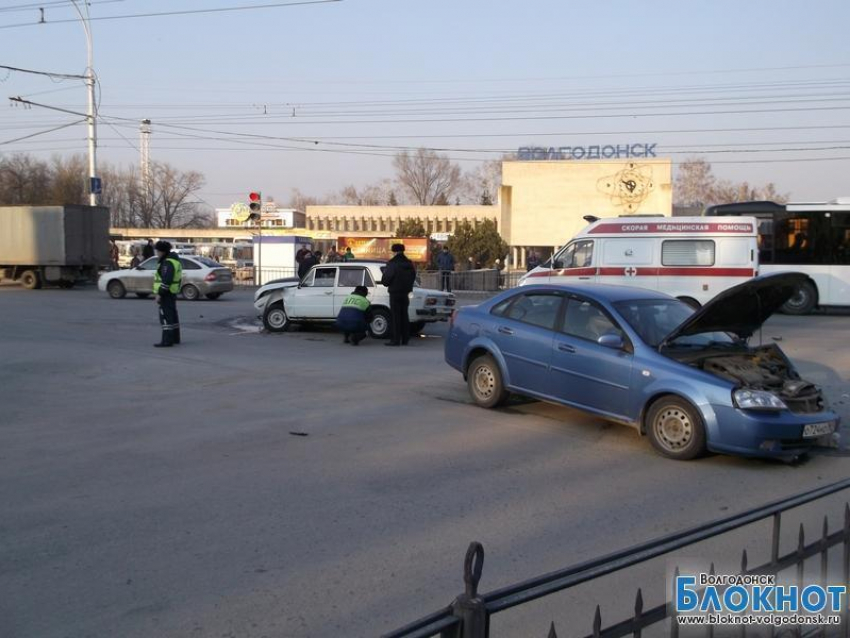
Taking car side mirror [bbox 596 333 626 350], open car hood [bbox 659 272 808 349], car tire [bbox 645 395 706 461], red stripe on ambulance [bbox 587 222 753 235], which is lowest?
car tire [bbox 645 395 706 461]

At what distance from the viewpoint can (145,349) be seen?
50.1 ft

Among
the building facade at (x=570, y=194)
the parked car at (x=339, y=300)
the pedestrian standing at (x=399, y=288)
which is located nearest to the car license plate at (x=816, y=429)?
the pedestrian standing at (x=399, y=288)

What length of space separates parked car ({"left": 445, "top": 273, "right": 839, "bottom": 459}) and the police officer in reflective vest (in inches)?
284

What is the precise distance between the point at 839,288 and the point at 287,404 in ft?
69.3

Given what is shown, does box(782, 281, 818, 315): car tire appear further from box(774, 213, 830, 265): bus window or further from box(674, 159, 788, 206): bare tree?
box(674, 159, 788, 206): bare tree

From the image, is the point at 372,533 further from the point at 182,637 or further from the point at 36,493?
the point at 36,493

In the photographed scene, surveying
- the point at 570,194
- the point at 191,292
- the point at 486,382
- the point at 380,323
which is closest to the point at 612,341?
the point at 486,382

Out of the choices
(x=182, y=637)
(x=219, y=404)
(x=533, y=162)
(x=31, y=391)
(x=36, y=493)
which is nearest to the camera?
(x=182, y=637)

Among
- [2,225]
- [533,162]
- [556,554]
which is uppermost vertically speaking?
[533,162]

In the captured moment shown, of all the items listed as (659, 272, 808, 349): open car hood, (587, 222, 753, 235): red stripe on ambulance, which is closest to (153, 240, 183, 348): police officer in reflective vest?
(659, 272, 808, 349): open car hood

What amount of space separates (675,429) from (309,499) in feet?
12.1

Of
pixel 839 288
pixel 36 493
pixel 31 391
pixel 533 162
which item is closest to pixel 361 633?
pixel 36 493

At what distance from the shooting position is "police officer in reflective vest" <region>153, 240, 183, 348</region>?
14969 millimetres

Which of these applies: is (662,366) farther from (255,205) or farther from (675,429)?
(255,205)
